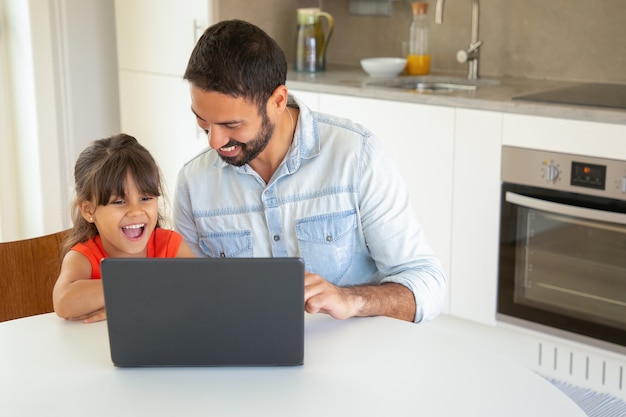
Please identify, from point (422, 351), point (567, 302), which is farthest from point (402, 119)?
point (422, 351)

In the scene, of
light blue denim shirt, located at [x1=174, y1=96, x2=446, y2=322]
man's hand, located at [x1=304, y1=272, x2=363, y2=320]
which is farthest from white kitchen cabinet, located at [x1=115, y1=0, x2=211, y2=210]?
man's hand, located at [x1=304, y1=272, x2=363, y2=320]

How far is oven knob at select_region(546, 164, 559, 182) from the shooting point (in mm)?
2870

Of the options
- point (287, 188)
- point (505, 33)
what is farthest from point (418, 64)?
point (287, 188)

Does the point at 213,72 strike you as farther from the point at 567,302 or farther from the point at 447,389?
the point at 567,302

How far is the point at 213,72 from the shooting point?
1.80 m

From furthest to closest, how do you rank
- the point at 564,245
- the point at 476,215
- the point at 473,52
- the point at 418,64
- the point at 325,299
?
the point at 418,64 → the point at 473,52 → the point at 476,215 → the point at 564,245 → the point at 325,299

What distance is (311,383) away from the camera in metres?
1.43

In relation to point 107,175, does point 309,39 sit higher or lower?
higher

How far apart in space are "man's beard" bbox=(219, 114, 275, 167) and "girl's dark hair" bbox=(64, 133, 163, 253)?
0.16 meters

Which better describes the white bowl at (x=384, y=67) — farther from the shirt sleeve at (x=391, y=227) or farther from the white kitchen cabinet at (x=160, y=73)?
the shirt sleeve at (x=391, y=227)

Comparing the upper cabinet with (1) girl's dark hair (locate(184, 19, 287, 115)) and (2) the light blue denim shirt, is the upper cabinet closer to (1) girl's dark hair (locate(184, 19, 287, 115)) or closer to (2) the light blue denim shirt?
(2) the light blue denim shirt

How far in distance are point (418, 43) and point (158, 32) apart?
41.3 inches

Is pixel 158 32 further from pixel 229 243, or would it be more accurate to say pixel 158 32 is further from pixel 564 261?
pixel 229 243

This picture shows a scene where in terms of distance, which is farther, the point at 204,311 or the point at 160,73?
the point at 160,73
